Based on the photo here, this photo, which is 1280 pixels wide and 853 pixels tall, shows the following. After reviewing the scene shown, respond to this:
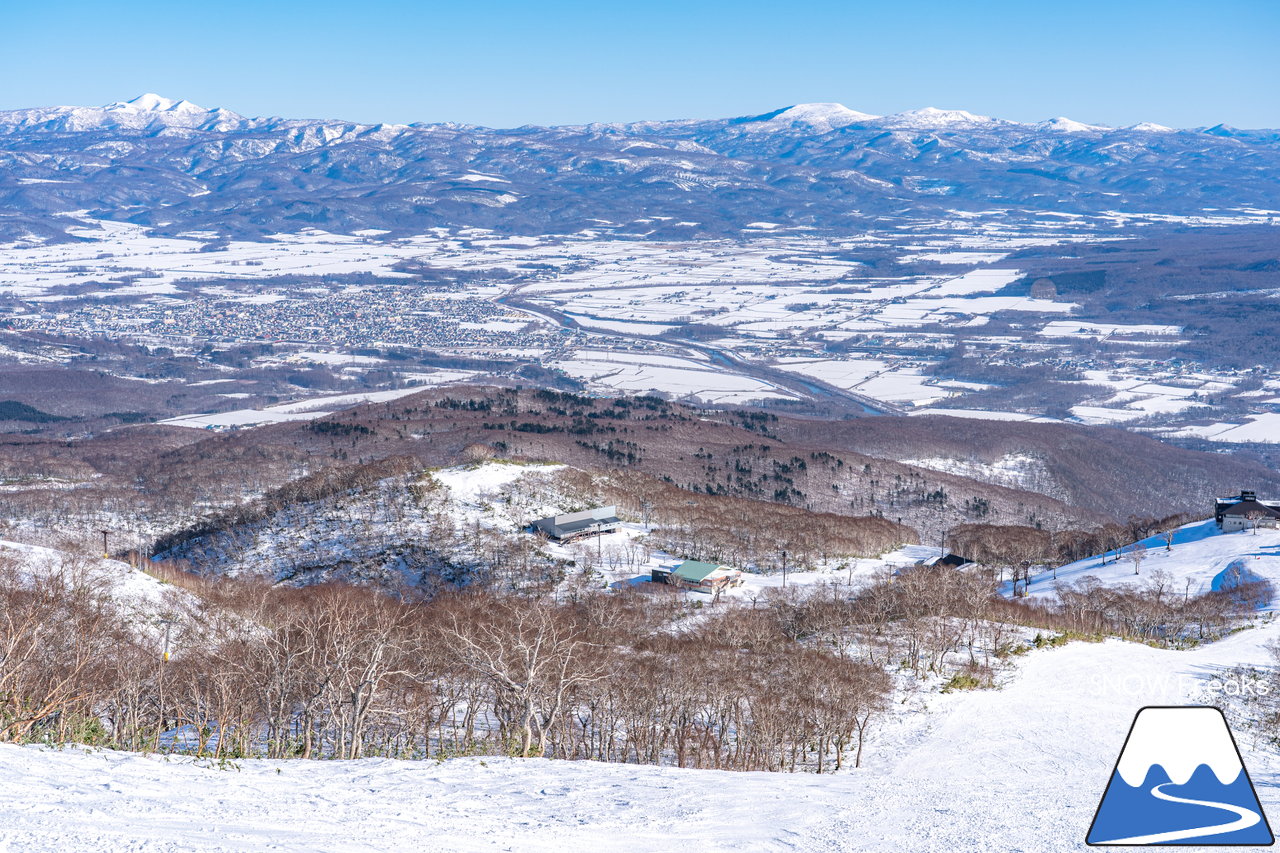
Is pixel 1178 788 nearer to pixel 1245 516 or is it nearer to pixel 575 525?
pixel 575 525

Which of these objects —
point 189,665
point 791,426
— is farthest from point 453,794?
point 791,426

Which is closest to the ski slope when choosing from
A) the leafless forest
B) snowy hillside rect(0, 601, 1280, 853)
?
snowy hillside rect(0, 601, 1280, 853)

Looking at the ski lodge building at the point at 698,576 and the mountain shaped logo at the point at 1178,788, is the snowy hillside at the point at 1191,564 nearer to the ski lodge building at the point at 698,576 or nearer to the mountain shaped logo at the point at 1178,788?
the ski lodge building at the point at 698,576

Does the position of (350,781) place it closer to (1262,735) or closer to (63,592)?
(63,592)

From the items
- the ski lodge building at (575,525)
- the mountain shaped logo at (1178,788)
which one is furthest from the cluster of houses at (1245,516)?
the mountain shaped logo at (1178,788)

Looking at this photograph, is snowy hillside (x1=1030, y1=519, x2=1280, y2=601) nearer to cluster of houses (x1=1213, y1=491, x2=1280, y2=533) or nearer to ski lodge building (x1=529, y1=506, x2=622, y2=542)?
cluster of houses (x1=1213, y1=491, x2=1280, y2=533)
